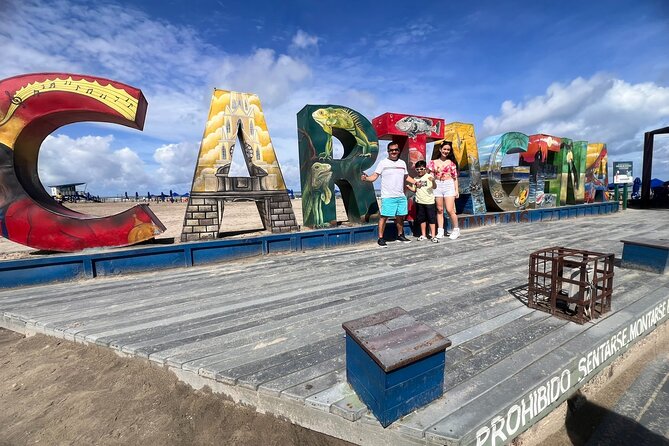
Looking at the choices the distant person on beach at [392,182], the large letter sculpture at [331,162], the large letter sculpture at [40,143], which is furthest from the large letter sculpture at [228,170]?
the distant person on beach at [392,182]

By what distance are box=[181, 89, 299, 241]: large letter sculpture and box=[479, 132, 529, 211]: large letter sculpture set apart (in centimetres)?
743

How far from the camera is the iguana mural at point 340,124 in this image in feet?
23.6

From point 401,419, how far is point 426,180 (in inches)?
237

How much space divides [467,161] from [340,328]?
8893mm

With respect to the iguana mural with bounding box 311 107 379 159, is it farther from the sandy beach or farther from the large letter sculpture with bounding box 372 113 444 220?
the sandy beach

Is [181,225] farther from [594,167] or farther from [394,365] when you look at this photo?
[594,167]

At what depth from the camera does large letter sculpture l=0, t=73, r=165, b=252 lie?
4902 millimetres

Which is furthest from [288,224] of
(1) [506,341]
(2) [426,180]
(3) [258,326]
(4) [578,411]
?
(4) [578,411]

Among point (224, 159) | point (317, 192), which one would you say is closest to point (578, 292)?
point (317, 192)

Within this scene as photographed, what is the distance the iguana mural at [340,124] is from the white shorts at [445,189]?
1878 mm

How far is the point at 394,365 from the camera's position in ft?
5.09

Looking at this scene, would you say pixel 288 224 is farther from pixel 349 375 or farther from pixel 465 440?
pixel 465 440

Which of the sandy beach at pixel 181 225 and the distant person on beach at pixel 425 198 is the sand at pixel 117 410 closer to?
the sandy beach at pixel 181 225

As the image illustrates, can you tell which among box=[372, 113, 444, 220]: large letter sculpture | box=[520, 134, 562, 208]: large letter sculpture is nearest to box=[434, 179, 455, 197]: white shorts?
box=[372, 113, 444, 220]: large letter sculpture
